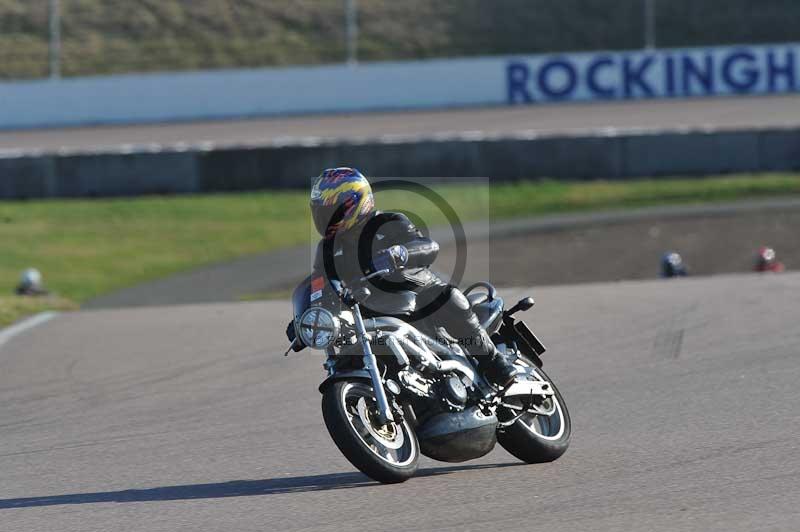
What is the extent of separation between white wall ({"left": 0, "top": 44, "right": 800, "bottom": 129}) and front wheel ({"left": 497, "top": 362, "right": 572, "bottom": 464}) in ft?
87.8

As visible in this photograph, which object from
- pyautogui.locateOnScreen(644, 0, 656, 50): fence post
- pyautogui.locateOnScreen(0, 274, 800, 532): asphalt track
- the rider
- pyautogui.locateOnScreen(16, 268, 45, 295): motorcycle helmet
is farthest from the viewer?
pyautogui.locateOnScreen(644, 0, 656, 50): fence post

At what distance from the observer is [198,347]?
1034 cm

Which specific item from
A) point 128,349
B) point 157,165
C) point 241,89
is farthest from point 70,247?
point 241,89

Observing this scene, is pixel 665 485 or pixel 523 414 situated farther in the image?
pixel 523 414

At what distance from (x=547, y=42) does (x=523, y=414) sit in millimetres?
28908

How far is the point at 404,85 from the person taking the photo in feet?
109

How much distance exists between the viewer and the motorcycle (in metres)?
5.58

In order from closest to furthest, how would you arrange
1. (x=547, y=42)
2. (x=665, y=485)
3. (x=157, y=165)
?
(x=665, y=485)
(x=157, y=165)
(x=547, y=42)

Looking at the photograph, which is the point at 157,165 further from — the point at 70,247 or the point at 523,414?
the point at 523,414

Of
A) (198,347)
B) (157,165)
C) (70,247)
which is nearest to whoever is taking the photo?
(198,347)

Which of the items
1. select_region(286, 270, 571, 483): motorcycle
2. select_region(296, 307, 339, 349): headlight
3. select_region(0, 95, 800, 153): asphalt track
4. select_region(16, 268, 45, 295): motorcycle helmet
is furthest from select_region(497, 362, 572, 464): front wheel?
select_region(0, 95, 800, 153): asphalt track

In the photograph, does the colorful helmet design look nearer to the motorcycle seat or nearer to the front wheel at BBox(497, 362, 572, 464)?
the motorcycle seat

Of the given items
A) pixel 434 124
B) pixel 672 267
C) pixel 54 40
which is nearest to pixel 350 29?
pixel 434 124

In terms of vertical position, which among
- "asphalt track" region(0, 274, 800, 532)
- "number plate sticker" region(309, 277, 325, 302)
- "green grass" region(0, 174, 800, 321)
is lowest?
→ "green grass" region(0, 174, 800, 321)
